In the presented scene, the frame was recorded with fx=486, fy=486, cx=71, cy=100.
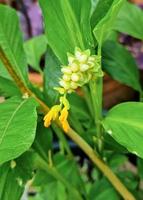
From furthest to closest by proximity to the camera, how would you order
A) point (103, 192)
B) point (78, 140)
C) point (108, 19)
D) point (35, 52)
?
point (35, 52), point (103, 192), point (78, 140), point (108, 19)

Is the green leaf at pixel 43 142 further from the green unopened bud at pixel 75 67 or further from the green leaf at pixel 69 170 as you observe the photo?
the green unopened bud at pixel 75 67

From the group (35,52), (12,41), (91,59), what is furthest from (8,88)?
(35,52)

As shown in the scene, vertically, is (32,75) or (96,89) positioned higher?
(96,89)

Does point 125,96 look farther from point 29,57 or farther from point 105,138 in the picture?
point 105,138

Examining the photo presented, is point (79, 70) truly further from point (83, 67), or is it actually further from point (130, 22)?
point (130, 22)

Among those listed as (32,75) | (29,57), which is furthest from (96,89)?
(32,75)
